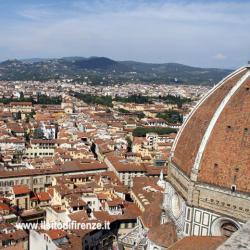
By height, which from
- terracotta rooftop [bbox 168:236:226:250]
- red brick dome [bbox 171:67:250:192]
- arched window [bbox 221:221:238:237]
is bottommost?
A: terracotta rooftop [bbox 168:236:226:250]

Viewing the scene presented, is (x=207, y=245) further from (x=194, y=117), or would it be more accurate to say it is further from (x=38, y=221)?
(x=38, y=221)

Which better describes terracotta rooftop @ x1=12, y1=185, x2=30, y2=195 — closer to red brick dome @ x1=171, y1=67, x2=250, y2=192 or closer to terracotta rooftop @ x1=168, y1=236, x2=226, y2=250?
red brick dome @ x1=171, y1=67, x2=250, y2=192

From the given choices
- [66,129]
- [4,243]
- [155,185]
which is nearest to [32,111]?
[66,129]

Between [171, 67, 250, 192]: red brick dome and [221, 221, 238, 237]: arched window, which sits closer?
[171, 67, 250, 192]: red brick dome

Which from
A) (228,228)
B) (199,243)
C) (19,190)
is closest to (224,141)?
(228,228)

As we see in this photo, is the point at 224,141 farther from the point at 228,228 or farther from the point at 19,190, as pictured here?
the point at 19,190

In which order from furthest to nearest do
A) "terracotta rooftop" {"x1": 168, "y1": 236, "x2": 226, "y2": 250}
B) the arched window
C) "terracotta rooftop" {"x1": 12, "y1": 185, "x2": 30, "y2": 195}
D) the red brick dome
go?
"terracotta rooftop" {"x1": 12, "y1": 185, "x2": 30, "y2": 195} → the arched window → the red brick dome → "terracotta rooftop" {"x1": 168, "y1": 236, "x2": 226, "y2": 250}

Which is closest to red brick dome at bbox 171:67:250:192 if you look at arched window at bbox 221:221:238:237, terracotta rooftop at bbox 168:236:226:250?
arched window at bbox 221:221:238:237

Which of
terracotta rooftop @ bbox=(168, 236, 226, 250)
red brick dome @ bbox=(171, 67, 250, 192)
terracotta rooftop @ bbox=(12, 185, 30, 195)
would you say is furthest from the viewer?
terracotta rooftop @ bbox=(12, 185, 30, 195)

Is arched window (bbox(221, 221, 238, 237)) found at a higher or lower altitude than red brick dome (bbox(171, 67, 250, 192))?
lower

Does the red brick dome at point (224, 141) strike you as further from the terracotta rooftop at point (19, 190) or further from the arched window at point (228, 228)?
the terracotta rooftop at point (19, 190)
